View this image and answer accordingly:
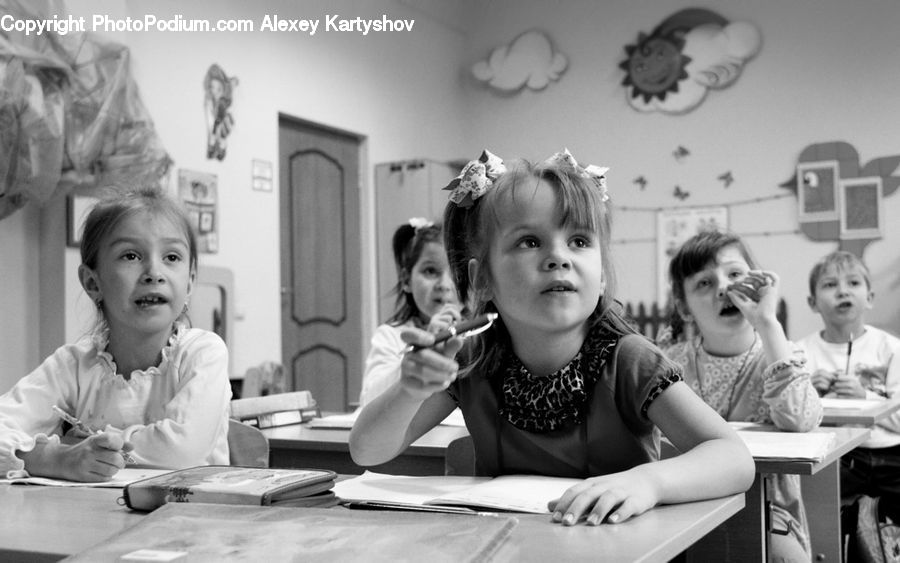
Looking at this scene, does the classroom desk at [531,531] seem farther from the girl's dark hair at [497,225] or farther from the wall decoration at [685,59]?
the wall decoration at [685,59]

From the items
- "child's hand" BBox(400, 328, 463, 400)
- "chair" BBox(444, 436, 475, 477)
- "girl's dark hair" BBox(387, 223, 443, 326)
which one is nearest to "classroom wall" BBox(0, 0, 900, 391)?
"girl's dark hair" BBox(387, 223, 443, 326)

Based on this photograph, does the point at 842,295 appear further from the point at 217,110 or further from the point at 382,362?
the point at 217,110

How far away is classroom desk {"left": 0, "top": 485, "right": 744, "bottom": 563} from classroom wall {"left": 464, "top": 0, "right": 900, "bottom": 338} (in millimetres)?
5473

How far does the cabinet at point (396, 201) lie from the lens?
20.5 feet

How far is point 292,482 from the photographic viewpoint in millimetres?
1128

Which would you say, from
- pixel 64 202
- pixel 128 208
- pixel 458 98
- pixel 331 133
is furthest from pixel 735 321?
pixel 458 98

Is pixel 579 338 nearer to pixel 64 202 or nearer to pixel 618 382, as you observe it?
pixel 618 382

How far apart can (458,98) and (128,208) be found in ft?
18.9

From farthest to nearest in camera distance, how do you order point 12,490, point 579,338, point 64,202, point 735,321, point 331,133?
point 331,133
point 64,202
point 735,321
point 579,338
point 12,490

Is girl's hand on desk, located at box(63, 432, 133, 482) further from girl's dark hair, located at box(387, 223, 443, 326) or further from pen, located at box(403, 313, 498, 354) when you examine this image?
girl's dark hair, located at box(387, 223, 443, 326)

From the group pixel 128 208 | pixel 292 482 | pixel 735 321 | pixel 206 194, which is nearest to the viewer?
pixel 292 482

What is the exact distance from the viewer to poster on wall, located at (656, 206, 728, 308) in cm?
654

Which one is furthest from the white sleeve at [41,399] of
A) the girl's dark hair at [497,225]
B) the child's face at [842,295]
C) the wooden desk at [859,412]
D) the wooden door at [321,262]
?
the wooden door at [321,262]

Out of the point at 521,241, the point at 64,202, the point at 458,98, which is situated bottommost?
the point at 521,241
